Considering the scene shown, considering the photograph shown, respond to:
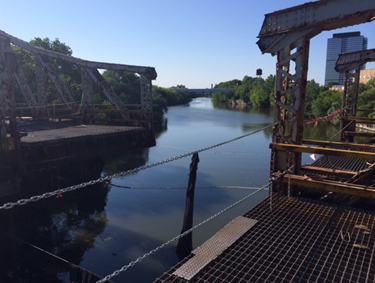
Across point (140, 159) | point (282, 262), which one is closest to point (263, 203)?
point (282, 262)

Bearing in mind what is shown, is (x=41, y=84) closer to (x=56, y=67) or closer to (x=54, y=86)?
(x=54, y=86)

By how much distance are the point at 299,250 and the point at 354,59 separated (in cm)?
1040

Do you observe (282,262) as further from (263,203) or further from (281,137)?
(281,137)

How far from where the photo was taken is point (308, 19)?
5473 mm

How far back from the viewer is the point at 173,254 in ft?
31.0

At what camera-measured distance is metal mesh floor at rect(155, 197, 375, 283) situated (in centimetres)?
354

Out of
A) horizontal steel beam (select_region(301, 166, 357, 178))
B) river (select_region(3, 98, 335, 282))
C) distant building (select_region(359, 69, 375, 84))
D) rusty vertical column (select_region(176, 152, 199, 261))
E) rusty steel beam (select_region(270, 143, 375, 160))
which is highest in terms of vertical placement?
distant building (select_region(359, 69, 375, 84))

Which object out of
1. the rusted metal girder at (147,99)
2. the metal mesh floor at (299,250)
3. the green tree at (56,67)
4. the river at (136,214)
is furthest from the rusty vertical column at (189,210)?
the green tree at (56,67)

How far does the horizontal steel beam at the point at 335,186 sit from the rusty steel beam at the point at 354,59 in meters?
8.14

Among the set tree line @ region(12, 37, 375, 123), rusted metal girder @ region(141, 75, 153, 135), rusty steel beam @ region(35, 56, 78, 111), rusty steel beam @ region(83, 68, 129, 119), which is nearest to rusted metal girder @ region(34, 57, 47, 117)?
rusty steel beam @ region(35, 56, 78, 111)

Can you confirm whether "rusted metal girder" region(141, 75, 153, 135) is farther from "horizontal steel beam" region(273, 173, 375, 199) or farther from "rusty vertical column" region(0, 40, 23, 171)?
"horizontal steel beam" region(273, 173, 375, 199)

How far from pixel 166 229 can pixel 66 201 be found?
18.4 feet

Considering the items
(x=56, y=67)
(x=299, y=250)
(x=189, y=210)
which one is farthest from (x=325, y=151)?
(x=56, y=67)

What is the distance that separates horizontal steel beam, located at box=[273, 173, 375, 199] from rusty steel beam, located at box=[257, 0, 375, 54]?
8.40ft
